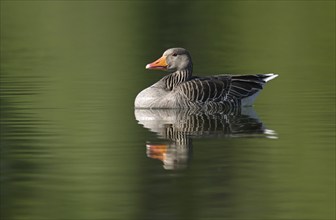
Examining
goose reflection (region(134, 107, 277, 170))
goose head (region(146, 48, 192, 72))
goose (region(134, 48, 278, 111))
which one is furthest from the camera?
goose head (region(146, 48, 192, 72))

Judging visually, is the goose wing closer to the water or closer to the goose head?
the goose head

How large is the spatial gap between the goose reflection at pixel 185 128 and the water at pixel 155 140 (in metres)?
0.03

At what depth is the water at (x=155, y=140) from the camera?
12.9 metres

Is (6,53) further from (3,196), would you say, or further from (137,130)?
(3,196)

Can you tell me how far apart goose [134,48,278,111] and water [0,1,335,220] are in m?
0.48

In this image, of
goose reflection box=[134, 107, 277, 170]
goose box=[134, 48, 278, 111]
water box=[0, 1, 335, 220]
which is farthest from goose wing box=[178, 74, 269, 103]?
water box=[0, 1, 335, 220]

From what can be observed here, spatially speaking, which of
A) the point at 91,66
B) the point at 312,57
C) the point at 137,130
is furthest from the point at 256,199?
the point at 312,57

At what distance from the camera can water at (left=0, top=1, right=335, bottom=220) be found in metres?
12.9

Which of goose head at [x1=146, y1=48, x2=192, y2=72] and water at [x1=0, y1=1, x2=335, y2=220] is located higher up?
goose head at [x1=146, y1=48, x2=192, y2=72]

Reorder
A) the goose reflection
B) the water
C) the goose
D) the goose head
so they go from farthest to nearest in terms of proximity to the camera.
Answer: the goose head, the goose, the goose reflection, the water

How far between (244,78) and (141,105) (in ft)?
7.79

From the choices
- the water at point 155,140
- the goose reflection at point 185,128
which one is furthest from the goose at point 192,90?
the water at point 155,140

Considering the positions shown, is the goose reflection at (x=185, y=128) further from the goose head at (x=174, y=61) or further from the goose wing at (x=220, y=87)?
the goose head at (x=174, y=61)

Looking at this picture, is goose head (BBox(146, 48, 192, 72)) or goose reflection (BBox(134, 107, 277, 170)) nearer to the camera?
goose reflection (BBox(134, 107, 277, 170))
